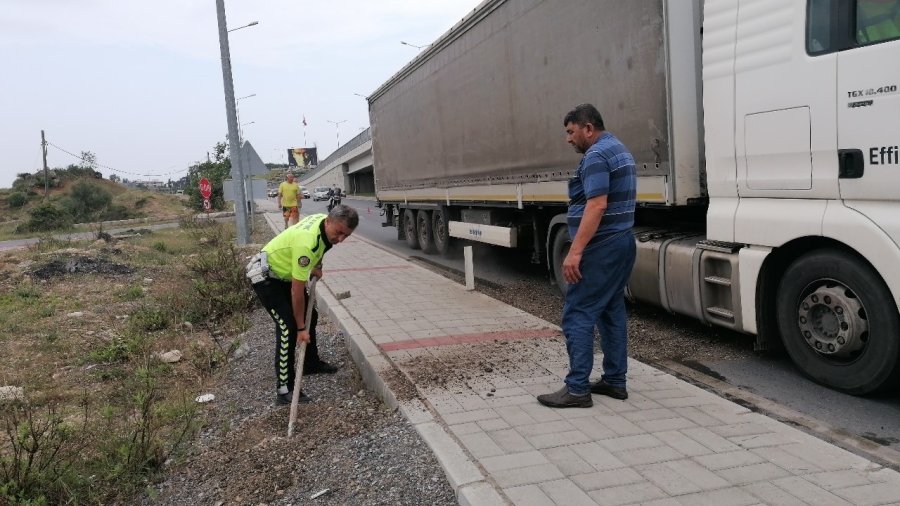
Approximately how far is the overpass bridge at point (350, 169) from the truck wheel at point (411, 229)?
2617 centimetres

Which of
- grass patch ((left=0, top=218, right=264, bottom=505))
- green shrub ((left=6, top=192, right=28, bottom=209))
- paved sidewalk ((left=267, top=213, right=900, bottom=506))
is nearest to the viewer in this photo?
paved sidewalk ((left=267, top=213, right=900, bottom=506))

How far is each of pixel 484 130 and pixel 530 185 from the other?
170 cm

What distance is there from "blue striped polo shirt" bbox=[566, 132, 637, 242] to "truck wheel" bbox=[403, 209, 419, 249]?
1053cm

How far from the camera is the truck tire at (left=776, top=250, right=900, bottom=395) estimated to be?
3.88 m

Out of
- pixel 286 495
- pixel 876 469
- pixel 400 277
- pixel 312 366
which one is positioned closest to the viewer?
pixel 876 469

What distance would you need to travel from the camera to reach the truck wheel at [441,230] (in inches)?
490

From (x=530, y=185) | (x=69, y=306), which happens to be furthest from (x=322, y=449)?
(x=69, y=306)

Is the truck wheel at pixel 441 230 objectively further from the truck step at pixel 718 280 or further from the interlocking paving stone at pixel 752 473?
the interlocking paving stone at pixel 752 473

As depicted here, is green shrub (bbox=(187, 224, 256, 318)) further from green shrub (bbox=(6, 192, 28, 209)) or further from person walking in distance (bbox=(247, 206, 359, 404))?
green shrub (bbox=(6, 192, 28, 209))

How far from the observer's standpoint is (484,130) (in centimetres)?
965

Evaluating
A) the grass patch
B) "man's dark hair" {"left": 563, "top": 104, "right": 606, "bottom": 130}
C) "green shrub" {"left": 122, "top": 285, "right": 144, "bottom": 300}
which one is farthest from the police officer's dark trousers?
"green shrub" {"left": 122, "top": 285, "right": 144, "bottom": 300}

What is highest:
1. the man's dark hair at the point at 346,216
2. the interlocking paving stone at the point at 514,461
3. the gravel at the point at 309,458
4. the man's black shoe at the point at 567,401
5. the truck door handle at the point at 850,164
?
the truck door handle at the point at 850,164

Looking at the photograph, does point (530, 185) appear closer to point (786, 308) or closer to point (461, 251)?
point (786, 308)

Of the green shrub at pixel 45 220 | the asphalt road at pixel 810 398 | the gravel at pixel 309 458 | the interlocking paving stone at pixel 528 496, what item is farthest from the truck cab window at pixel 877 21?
the green shrub at pixel 45 220
